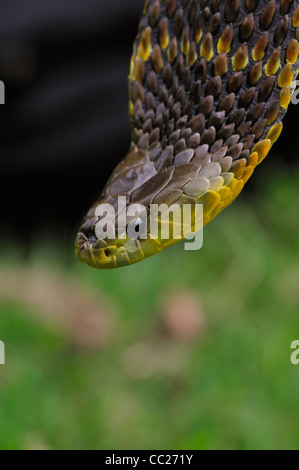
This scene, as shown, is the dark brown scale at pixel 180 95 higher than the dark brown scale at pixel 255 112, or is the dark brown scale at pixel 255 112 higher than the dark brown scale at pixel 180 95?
the dark brown scale at pixel 180 95

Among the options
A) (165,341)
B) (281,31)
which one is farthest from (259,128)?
(165,341)

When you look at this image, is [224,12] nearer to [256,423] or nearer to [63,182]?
[256,423]

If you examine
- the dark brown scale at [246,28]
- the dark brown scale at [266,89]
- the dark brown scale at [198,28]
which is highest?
the dark brown scale at [198,28]

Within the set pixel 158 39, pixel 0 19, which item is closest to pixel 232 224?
pixel 0 19

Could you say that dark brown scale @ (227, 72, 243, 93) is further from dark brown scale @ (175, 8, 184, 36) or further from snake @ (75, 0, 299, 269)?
dark brown scale @ (175, 8, 184, 36)

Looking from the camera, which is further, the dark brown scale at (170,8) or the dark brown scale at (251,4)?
the dark brown scale at (170,8)

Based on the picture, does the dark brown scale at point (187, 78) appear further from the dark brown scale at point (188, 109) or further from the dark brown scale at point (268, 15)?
the dark brown scale at point (268, 15)

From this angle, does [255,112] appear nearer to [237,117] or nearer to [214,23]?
[237,117]

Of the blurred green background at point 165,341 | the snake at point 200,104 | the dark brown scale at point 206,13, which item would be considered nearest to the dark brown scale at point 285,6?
the snake at point 200,104
